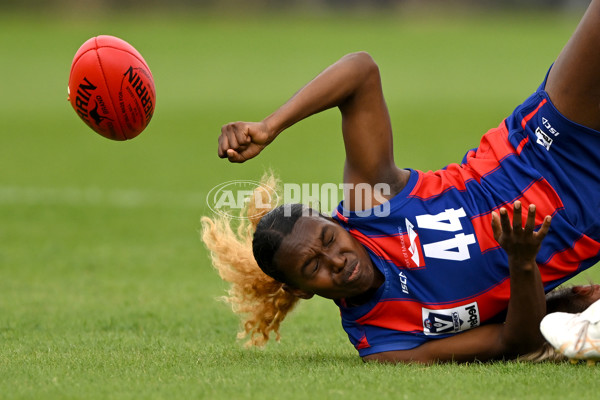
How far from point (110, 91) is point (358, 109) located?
1.58 metres

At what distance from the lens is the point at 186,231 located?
10984 mm

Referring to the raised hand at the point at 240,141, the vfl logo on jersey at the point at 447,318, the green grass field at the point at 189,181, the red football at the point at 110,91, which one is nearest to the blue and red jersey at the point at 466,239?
the vfl logo on jersey at the point at 447,318

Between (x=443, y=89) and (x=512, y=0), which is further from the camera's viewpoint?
(x=512, y=0)

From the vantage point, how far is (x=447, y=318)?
5.09 meters

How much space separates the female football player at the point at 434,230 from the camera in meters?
5.03

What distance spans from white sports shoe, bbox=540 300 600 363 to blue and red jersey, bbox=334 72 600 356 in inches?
15.1

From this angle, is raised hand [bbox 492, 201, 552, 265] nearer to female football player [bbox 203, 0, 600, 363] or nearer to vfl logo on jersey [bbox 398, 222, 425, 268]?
female football player [bbox 203, 0, 600, 363]

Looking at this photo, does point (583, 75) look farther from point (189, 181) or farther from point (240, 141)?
point (189, 181)

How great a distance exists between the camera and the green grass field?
15.2 ft

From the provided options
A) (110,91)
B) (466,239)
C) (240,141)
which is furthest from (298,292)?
(110,91)

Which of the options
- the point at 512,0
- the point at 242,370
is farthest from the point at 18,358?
the point at 512,0

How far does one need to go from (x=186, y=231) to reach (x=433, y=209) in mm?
6133

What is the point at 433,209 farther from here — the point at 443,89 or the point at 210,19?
the point at 210,19

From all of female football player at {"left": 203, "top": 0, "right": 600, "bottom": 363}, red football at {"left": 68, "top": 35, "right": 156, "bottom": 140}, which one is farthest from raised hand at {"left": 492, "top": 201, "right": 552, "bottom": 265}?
red football at {"left": 68, "top": 35, "right": 156, "bottom": 140}
